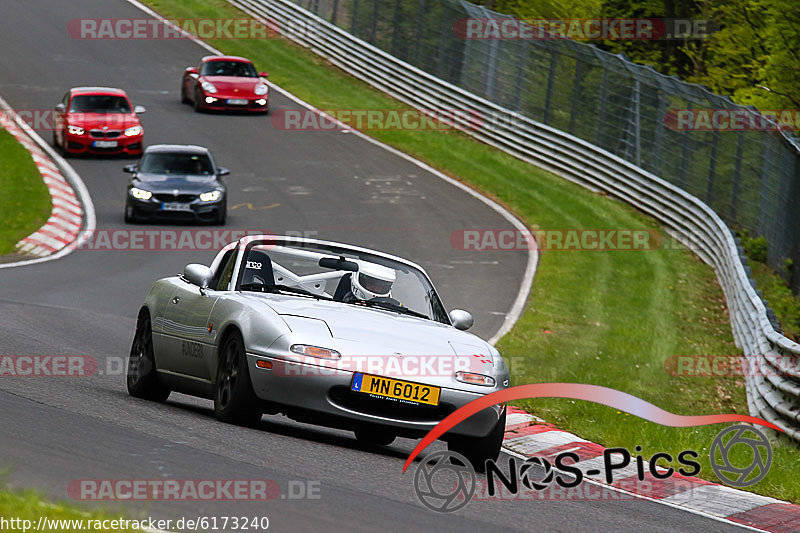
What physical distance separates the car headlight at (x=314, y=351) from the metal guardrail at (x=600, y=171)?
496 centimetres

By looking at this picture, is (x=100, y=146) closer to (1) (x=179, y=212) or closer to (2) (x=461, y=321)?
(1) (x=179, y=212)

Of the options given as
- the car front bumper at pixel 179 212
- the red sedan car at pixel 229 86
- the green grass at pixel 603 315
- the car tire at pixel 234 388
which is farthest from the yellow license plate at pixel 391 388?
the red sedan car at pixel 229 86

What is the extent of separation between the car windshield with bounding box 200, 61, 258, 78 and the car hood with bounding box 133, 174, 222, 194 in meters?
12.4

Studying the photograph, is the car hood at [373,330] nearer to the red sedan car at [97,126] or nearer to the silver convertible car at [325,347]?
the silver convertible car at [325,347]

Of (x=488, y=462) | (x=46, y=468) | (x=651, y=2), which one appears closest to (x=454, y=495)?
(x=488, y=462)

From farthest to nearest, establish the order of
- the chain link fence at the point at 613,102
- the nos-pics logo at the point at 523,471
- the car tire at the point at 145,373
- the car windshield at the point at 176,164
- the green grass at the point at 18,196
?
the car windshield at the point at 176,164, the green grass at the point at 18,196, the chain link fence at the point at 613,102, the car tire at the point at 145,373, the nos-pics logo at the point at 523,471

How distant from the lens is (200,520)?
20.5 feet

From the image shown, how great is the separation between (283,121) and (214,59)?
105 inches

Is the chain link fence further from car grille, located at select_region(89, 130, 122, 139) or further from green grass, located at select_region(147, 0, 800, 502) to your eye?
car grille, located at select_region(89, 130, 122, 139)

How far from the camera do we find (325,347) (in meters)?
8.88

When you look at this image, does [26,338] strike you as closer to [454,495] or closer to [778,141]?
[454,495]

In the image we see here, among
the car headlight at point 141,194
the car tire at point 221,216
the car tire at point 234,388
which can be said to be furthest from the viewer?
the car tire at point 221,216

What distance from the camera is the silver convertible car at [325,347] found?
8.80 meters

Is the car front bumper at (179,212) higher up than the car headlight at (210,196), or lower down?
lower down
